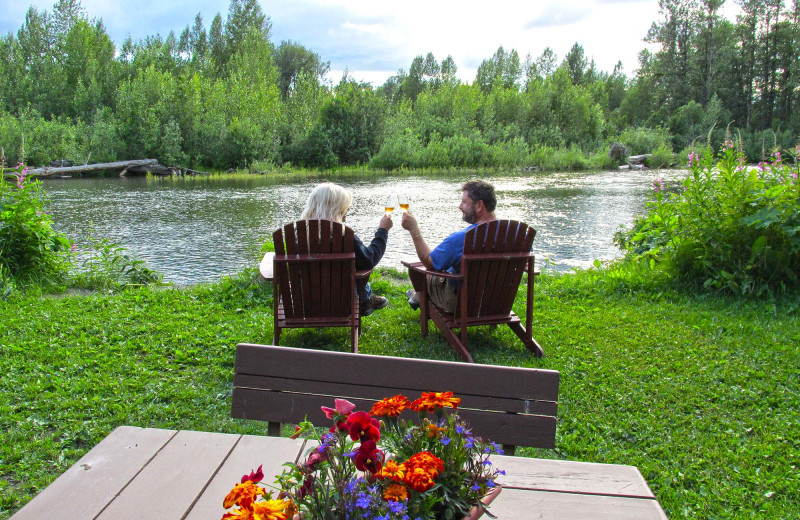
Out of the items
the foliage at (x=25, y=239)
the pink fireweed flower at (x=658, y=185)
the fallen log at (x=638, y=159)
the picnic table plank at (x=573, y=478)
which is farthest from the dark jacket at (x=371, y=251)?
the fallen log at (x=638, y=159)

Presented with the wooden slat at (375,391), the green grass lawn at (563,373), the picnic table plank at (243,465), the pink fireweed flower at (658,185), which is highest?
the pink fireweed flower at (658,185)

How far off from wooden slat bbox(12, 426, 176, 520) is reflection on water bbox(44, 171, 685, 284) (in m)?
3.11

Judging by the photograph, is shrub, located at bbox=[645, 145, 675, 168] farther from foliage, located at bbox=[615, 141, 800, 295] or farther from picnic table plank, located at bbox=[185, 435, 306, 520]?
picnic table plank, located at bbox=[185, 435, 306, 520]

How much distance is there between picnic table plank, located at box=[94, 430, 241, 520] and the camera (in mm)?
1762

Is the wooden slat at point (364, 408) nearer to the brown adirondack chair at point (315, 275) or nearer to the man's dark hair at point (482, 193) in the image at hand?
the brown adirondack chair at point (315, 275)

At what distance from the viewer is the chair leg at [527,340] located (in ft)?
16.0

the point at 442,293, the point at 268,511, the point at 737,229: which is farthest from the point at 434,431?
the point at 737,229

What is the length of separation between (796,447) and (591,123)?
160 feet

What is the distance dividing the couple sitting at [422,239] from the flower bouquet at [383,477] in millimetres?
3303

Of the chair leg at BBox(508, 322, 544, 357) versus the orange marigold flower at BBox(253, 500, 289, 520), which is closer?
the orange marigold flower at BBox(253, 500, 289, 520)

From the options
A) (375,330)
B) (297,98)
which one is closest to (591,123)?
(297,98)

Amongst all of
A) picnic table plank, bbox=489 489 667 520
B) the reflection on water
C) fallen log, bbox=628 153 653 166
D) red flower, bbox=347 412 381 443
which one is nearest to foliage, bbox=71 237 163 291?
the reflection on water

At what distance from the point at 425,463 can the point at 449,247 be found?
359cm

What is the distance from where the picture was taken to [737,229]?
616 cm
